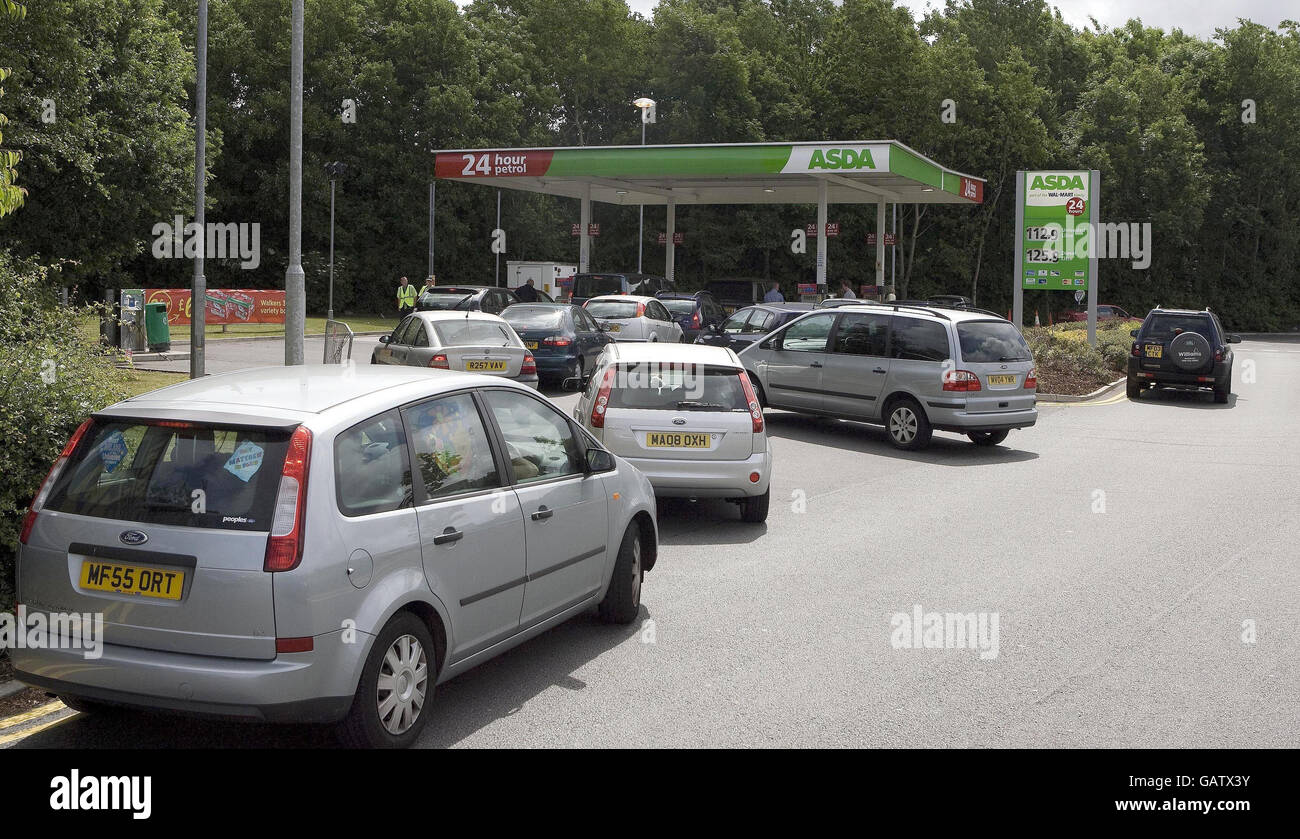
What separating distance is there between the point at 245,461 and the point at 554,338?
16443mm

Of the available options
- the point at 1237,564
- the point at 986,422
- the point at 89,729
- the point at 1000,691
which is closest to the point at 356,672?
the point at 89,729

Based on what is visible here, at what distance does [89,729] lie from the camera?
544 centimetres

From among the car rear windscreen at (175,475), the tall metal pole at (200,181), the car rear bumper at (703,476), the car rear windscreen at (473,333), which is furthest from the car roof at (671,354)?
the tall metal pole at (200,181)

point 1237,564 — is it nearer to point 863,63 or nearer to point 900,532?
point 900,532

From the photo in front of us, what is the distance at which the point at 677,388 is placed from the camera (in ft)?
34.7

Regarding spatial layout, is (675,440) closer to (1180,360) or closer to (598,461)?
(598,461)

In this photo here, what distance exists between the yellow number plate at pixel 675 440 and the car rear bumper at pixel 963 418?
6.18 meters

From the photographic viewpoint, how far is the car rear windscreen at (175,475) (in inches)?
188

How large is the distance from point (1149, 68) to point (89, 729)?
67.7 metres

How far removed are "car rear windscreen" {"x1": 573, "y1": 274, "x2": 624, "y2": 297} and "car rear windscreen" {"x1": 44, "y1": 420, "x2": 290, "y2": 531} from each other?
1063 inches

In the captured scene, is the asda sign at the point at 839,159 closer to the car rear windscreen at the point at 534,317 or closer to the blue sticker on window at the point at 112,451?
the car rear windscreen at the point at 534,317

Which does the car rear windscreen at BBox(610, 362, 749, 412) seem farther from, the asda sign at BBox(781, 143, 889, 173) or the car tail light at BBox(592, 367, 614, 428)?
the asda sign at BBox(781, 143, 889, 173)

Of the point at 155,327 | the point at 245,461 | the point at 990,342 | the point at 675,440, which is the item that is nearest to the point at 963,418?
the point at 990,342

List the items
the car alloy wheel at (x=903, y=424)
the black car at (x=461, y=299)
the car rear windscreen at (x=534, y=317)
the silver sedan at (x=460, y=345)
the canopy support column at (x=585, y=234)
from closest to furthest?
the car alloy wheel at (x=903, y=424)
the silver sedan at (x=460, y=345)
the car rear windscreen at (x=534, y=317)
the black car at (x=461, y=299)
the canopy support column at (x=585, y=234)
